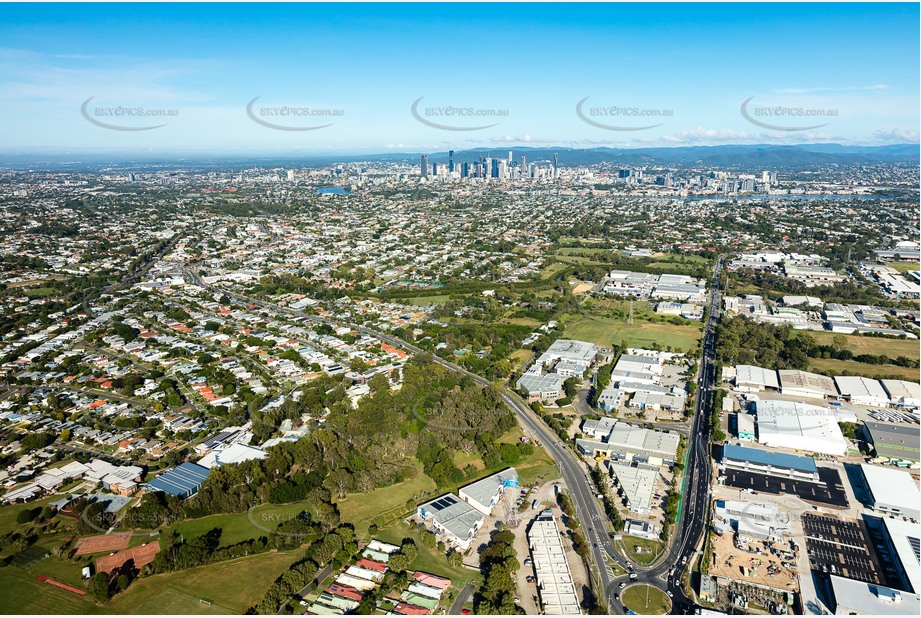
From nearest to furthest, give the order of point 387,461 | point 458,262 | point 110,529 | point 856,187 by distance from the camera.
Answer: point 110,529 < point 387,461 < point 458,262 < point 856,187

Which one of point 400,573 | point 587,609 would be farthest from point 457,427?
point 587,609

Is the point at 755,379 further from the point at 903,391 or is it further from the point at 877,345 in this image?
the point at 877,345

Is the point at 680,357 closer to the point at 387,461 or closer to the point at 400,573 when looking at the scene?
the point at 387,461

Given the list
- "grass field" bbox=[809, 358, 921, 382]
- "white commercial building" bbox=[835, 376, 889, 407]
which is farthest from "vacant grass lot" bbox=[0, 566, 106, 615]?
"grass field" bbox=[809, 358, 921, 382]

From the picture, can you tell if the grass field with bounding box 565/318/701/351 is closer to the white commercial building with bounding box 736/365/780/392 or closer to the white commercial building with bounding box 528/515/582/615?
the white commercial building with bounding box 736/365/780/392

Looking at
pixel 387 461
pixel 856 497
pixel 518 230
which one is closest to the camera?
pixel 856 497

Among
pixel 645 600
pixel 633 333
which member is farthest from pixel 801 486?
pixel 633 333
